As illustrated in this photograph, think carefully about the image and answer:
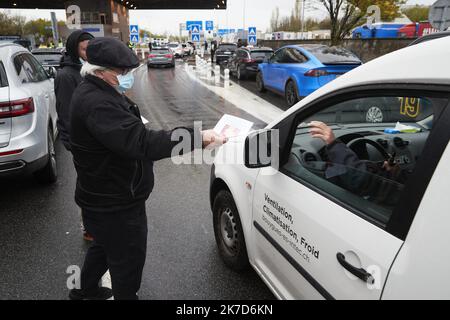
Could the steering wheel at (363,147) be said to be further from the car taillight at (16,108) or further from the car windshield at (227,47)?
the car windshield at (227,47)

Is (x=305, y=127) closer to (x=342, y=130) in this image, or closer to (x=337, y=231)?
(x=342, y=130)

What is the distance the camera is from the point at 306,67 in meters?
9.46

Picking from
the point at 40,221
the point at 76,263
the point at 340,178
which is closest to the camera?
the point at 340,178

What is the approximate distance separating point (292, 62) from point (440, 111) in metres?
9.44

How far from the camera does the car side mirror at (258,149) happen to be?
2.11m

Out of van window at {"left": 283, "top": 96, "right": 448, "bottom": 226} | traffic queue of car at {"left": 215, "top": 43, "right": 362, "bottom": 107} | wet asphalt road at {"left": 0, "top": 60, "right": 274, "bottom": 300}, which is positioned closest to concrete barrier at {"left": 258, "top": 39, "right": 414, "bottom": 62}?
traffic queue of car at {"left": 215, "top": 43, "right": 362, "bottom": 107}

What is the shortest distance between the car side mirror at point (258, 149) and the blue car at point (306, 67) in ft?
24.7

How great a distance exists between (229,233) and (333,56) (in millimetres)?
7878

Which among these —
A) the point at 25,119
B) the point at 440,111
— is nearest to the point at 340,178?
the point at 440,111

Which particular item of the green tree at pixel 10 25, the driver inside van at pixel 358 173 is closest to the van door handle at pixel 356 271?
the driver inside van at pixel 358 173

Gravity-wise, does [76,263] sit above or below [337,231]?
below

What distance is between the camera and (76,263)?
126 inches

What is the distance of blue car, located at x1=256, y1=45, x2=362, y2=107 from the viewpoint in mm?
9250

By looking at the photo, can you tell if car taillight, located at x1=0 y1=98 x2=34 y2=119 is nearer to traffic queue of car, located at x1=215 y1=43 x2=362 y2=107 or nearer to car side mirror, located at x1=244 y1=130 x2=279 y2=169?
car side mirror, located at x1=244 y1=130 x2=279 y2=169
